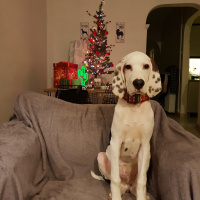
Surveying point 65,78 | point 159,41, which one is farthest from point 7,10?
point 159,41

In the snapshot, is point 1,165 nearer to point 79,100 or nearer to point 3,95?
point 3,95

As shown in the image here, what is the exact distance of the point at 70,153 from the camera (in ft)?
5.21

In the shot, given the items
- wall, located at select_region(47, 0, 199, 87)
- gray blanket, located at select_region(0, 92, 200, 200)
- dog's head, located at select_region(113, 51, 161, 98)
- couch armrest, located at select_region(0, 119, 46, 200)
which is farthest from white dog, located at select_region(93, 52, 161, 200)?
wall, located at select_region(47, 0, 199, 87)

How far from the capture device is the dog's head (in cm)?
104

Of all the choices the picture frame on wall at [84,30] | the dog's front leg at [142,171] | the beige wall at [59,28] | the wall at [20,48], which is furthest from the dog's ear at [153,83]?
the picture frame on wall at [84,30]

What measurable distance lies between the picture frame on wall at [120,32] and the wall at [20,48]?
1.47m

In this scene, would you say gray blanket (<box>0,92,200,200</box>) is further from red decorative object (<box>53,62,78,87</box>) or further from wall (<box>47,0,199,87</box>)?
wall (<box>47,0,199,87</box>)

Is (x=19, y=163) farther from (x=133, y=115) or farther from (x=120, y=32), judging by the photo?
(x=120, y=32)

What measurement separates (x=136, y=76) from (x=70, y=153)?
87 centimetres

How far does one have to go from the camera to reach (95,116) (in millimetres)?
1692

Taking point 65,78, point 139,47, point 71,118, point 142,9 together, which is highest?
point 142,9

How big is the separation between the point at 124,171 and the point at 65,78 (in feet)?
7.54

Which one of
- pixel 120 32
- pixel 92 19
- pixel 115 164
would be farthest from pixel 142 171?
pixel 92 19

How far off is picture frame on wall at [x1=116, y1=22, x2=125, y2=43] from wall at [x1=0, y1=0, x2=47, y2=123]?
147 cm
